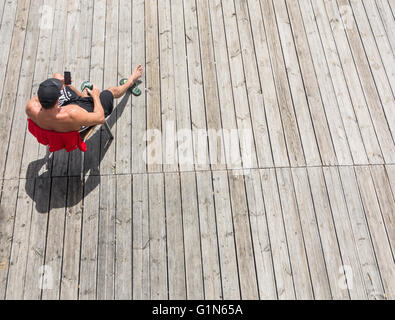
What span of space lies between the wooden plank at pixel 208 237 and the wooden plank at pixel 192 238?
4cm

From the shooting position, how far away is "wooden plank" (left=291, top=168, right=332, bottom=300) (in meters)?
2.86

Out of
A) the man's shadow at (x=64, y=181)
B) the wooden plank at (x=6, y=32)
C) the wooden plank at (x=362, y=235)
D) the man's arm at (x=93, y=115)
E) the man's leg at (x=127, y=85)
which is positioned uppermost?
the wooden plank at (x=6, y=32)

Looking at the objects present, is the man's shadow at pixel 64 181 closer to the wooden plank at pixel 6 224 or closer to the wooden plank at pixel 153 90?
the wooden plank at pixel 6 224

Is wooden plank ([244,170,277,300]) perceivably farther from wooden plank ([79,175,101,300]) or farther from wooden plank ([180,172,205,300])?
wooden plank ([79,175,101,300])

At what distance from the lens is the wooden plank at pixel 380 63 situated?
3582 mm

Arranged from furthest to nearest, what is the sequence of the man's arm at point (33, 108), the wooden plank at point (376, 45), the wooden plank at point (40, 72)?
the wooden plank at point (376, 45)
the wooden plank at point (40, 72)
the man's arm at point (33, 108)

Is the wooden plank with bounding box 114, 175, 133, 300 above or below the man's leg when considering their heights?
below

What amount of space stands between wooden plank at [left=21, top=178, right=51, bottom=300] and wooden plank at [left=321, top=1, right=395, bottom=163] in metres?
3.37

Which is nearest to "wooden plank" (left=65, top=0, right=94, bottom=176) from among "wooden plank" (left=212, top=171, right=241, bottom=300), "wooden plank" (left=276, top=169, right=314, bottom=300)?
"wooden plank" (left=212, top=171, right=241, bottom=300)

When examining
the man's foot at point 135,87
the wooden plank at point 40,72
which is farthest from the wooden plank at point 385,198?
the wooden plank at point 40,72

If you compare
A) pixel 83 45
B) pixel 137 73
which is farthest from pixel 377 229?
pixel 83 45
